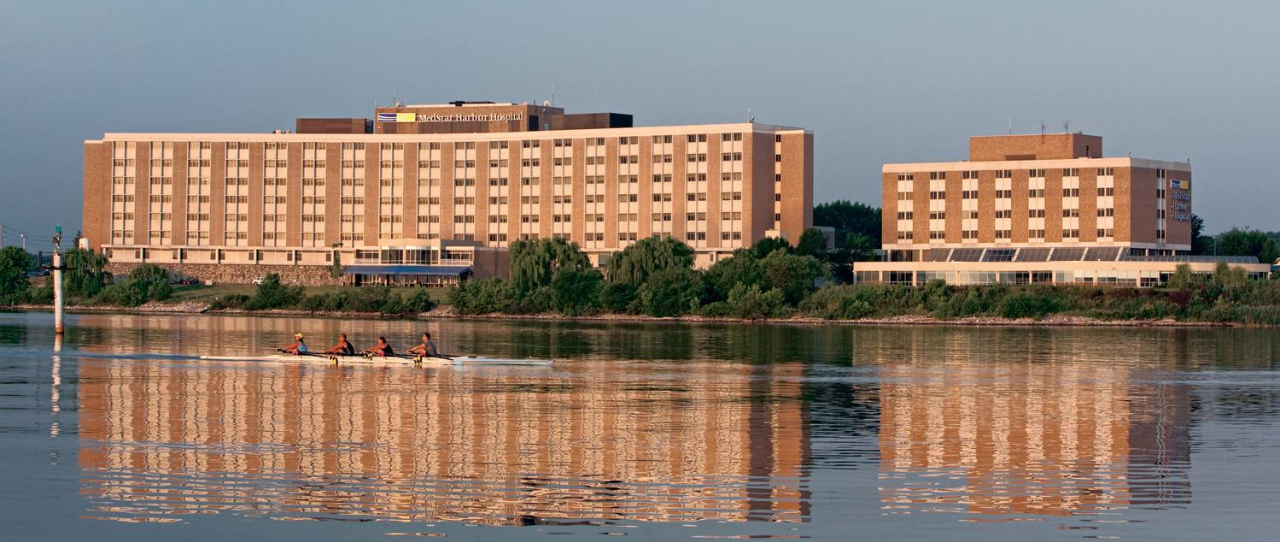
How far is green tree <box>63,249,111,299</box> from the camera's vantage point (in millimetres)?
191500

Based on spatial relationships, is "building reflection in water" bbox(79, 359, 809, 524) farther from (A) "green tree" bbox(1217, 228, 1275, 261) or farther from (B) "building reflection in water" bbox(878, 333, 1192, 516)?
(A) "green tree" bbox(1217, 228, 1275, 261)

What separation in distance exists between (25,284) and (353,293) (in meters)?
42.0

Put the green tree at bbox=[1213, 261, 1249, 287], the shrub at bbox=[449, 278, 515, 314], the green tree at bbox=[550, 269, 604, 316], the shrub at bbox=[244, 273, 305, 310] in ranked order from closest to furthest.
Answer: the green tree at bbox=[1213, 261, 1249, 287]
the green tree at bbox=[550, 269, 604, 316]
the shrub at bbox=[449, 278, 515, 314]
the shrub at bbox=[244, 273, 305, 310]

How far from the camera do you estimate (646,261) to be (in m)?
179

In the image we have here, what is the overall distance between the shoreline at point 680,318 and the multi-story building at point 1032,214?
13697mm

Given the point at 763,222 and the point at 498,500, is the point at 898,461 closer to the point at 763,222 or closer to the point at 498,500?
the point at 498,500

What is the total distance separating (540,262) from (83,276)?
5367 centimetres

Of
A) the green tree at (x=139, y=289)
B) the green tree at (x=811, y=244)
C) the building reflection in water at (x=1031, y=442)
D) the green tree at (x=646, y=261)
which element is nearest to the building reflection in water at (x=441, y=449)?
the building reflection in water at (x=1031, y=442)

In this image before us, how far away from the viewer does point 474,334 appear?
123375mm

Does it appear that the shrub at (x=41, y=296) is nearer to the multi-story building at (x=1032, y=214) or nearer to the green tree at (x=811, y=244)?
the green tree at (x=811, y=244)

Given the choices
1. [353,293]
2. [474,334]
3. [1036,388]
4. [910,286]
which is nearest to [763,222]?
[910,286]

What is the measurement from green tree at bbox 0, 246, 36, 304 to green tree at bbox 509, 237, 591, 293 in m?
58.3

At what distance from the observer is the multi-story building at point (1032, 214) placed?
177500mm

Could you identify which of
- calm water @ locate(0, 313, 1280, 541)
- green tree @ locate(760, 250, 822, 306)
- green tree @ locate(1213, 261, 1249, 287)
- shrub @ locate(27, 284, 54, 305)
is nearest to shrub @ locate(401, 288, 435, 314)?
green tree @ locate(760, 250, 822, 306)
